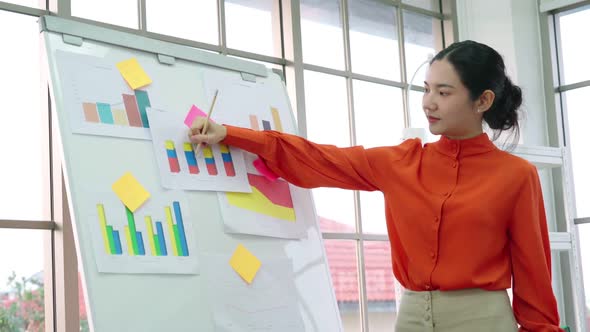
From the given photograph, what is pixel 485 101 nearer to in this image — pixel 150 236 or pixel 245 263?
pixel 245 263

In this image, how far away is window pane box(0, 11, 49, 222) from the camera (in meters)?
2.90

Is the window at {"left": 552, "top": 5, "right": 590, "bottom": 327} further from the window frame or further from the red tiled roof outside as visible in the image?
the red tiled roof outside

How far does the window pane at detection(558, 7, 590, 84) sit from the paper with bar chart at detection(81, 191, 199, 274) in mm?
3145

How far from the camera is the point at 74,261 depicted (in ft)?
Answer: 9.55

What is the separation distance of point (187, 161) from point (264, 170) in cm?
25

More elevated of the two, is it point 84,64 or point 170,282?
point 84,64

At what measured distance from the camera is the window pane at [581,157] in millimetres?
4410

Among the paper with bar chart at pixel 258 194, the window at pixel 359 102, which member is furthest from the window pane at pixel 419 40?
the paper with bar chart at pixel 258 194

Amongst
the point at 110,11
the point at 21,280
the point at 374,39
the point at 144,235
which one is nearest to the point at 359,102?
the point at 374,39

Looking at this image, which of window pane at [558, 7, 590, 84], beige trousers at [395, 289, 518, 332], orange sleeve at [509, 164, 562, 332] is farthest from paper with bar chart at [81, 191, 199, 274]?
window pane at [558, 7, 590, 84]

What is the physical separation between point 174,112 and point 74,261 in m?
1.07

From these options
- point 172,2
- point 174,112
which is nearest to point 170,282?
point 174,112

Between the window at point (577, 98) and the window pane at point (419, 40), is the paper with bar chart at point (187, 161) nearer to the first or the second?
the window pane at point (419, 40)

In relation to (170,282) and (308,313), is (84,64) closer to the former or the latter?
(170,282)
